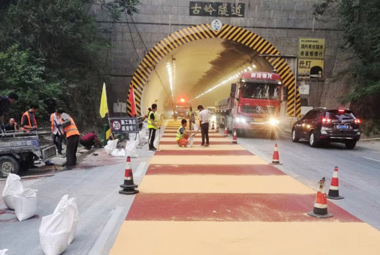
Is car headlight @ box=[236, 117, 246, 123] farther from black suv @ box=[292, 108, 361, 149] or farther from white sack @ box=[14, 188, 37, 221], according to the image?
white sack @ box=[14, 188, 37, 221]

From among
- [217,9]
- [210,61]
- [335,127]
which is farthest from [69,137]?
[210,61]

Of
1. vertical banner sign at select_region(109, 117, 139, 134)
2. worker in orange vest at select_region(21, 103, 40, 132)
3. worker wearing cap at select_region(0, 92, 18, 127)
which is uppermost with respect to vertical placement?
worker wearing cap at select_region(0, 92, 18, 127)

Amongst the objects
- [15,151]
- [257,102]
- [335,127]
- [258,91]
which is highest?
[258,91]

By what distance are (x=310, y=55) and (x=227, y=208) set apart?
22.0m

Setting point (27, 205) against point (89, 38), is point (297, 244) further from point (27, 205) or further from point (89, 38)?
point (89, 38)

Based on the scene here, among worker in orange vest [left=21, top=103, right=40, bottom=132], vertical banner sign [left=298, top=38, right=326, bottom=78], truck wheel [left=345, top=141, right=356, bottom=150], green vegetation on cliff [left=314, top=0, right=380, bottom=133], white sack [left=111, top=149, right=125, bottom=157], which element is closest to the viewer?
worker in orange vest [left=21, top=103, right=40, bottom=132]

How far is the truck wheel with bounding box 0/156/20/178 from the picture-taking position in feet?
28.2

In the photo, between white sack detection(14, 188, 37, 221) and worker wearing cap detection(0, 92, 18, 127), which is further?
worker wearing cap detection(0, 92, 18, 127)

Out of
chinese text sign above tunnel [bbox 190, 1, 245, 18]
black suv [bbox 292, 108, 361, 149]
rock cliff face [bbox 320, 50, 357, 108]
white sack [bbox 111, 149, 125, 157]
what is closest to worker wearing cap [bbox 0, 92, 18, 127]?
white sack [bbox 111, 149, 125, 157]

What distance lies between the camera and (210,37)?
24578 mm

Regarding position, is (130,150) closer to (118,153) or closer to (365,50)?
(118,153)

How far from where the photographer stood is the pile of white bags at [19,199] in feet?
17.7

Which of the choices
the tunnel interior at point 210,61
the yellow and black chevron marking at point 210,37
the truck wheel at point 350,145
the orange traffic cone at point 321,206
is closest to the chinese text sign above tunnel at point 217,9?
the yellow and black chevron marking at point 210,37

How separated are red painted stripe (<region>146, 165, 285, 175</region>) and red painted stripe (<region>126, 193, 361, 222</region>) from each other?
95.3 inches
